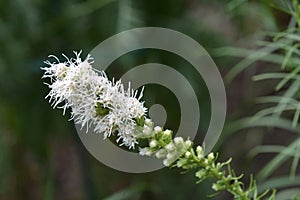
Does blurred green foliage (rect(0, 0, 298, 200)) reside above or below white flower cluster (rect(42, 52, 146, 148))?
above

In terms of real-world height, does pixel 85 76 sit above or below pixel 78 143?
below

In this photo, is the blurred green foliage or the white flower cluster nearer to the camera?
the white flower cluster

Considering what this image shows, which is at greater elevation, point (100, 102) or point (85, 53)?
point (85, 53)

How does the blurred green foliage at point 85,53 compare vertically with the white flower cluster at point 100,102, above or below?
above

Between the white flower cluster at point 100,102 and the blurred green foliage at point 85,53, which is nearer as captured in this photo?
the white flower cluster at point 100,102

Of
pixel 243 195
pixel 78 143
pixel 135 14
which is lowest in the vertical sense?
pixel 243 195

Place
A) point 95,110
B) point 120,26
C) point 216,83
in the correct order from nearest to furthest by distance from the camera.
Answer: point 95,110 → point 120,26 → point 216,83

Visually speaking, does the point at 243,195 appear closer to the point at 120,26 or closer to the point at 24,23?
the point at 120,26

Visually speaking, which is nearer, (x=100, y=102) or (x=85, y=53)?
(x=100, y=102)

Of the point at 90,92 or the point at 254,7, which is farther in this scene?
the point at 254,7

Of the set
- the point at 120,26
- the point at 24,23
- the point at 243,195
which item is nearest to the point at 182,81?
the point at 120,26

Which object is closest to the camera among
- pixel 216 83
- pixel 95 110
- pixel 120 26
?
pixel 95 110
